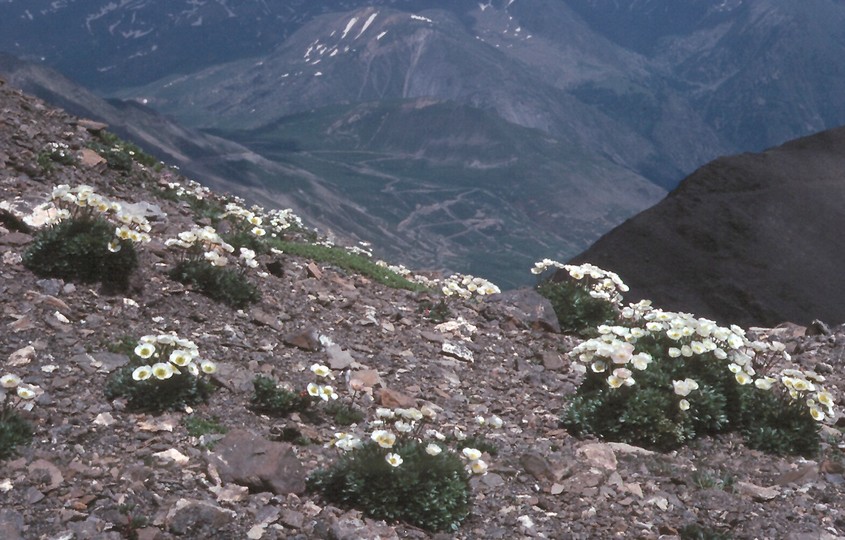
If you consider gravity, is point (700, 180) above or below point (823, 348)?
above

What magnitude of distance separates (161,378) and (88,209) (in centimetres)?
340

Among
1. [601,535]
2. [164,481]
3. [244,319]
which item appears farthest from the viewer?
[244,319]

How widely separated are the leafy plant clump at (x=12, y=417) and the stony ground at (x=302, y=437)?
10 cm

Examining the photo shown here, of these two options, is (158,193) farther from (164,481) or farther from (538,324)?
(164,481)

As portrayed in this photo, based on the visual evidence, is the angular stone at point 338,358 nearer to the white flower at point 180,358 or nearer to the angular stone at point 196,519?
the white flower at point 180,358

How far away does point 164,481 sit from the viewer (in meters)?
6.13

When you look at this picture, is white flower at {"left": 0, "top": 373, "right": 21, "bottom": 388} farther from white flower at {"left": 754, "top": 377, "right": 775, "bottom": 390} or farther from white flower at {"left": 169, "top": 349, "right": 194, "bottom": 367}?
white flower at {"left": 754, "top": 377, "right": 775, "bottom": 390}

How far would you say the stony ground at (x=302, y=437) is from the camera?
595 cm

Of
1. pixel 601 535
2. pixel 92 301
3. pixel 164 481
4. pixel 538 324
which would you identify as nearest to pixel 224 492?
pixel 164 481

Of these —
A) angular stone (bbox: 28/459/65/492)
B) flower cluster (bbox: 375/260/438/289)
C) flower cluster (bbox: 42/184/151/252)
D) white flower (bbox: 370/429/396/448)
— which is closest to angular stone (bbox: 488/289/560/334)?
flower cluster (bbox: 375/260/438/289)

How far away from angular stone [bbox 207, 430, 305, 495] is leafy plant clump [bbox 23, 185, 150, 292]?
3635 millimetres

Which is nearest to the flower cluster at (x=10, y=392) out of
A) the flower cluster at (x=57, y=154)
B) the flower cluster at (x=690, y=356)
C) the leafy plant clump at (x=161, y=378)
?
the leafy plant clump at (x=161, y=378)

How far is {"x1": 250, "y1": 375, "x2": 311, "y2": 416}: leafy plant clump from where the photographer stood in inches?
309

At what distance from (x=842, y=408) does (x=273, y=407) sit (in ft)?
22.8
